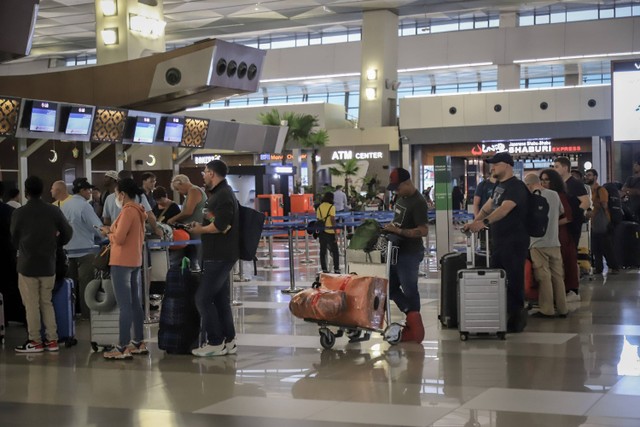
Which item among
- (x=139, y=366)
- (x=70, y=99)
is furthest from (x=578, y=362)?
(x=70, y=99)

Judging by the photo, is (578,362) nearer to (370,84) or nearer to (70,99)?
(70,99)

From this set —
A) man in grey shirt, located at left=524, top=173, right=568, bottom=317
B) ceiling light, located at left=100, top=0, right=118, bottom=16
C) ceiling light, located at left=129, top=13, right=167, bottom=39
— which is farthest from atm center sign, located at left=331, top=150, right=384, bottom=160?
man in grey shirt, located at left=524, top=173, right=568, bottom=317

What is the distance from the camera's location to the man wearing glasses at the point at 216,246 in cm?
857

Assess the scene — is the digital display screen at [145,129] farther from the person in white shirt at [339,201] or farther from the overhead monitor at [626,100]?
the overhead monitor at [626,100]

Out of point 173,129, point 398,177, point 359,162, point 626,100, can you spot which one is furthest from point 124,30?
point 359,162

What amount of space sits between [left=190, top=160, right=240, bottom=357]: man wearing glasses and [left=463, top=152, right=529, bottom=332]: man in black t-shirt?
233 cm

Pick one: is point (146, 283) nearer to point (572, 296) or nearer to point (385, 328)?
point (385, 328)

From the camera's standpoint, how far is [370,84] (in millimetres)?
37844

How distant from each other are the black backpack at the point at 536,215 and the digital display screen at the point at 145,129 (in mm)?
11509

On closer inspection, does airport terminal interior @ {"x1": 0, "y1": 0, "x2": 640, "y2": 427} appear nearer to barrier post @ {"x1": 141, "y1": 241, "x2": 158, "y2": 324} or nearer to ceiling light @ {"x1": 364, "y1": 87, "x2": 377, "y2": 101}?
ceiling light @ {"x1": 364, "y1": 87, "x2": 377, "y2": 101}

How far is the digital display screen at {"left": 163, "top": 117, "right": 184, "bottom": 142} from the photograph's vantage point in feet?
68.3

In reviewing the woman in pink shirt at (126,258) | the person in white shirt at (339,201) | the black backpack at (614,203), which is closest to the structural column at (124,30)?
the person in white shirt at (339,201)

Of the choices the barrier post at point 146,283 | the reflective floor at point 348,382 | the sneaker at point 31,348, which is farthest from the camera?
the barrier post at point 146,283

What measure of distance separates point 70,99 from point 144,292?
1008 cm
